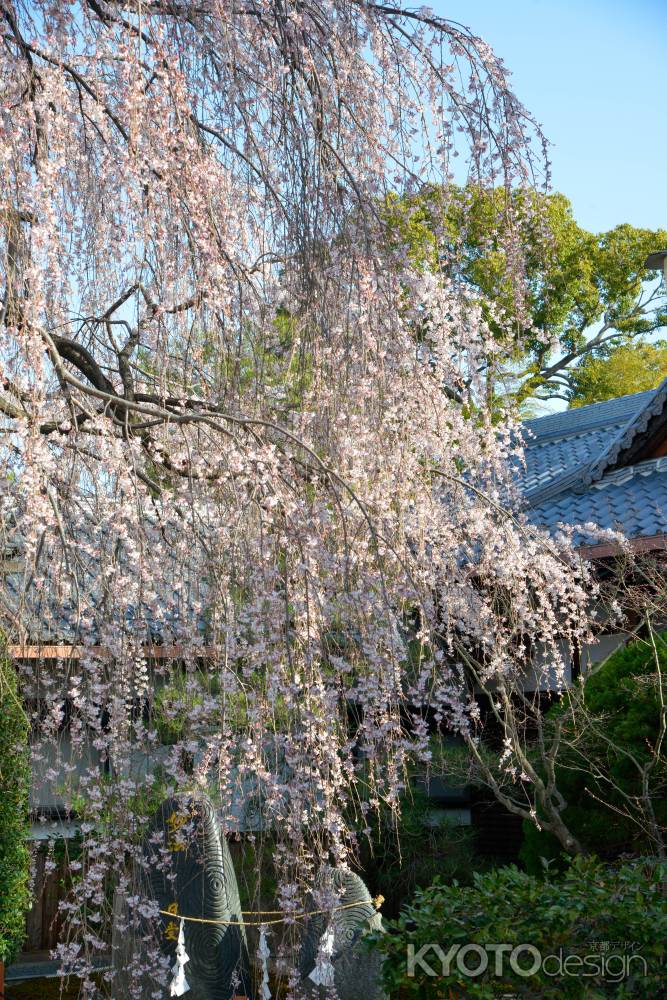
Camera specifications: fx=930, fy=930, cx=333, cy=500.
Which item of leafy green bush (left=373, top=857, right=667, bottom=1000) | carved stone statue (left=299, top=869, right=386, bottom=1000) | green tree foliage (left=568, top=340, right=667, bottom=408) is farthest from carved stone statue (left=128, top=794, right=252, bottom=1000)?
green tree foliage (left=568, top=340, right=667, bottom=408)

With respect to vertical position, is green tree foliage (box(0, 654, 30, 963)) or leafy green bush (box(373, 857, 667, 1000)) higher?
green tree foliage (box(0, 654, 30, 963))

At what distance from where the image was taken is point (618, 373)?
1459 cm

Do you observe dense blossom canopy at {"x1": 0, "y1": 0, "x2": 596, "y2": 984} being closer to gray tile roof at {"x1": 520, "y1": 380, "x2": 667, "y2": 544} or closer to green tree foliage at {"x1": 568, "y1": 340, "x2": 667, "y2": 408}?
gray tile roof at {"x1": 520, "y1": 380, "x2": 667, "y2": 544}

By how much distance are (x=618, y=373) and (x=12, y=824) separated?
12.1 meters

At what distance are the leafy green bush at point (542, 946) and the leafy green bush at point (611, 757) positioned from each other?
5.92 feet

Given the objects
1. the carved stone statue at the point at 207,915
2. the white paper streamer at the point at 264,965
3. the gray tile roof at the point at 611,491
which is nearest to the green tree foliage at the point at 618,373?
the gray tile roof at the point at 611,491

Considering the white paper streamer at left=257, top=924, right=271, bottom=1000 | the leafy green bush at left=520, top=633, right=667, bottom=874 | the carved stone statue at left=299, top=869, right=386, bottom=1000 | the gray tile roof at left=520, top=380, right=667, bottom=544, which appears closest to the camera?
the white paper streamer at left=257, top=924, right=271, bottom=1000

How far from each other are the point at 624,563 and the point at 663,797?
1.31 metres

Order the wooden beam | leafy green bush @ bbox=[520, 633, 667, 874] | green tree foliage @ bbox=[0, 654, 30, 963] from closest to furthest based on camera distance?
green tree foliage @ bbox=[0, 654, 30, 963] < leafy green bush @ bbox=[520, 633, 667, 874] < the wooden beam

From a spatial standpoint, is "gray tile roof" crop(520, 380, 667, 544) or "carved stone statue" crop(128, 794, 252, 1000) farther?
"gray tile roof" crop(520, 380, 667, 544)

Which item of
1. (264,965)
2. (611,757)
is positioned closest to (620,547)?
(611,757)

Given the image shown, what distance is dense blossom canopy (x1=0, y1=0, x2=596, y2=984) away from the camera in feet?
8.77

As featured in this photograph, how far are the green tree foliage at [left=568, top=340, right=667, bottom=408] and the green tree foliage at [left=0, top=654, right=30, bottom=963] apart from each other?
11703 mm

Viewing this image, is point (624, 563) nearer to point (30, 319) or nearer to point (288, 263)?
point (288, 263)
